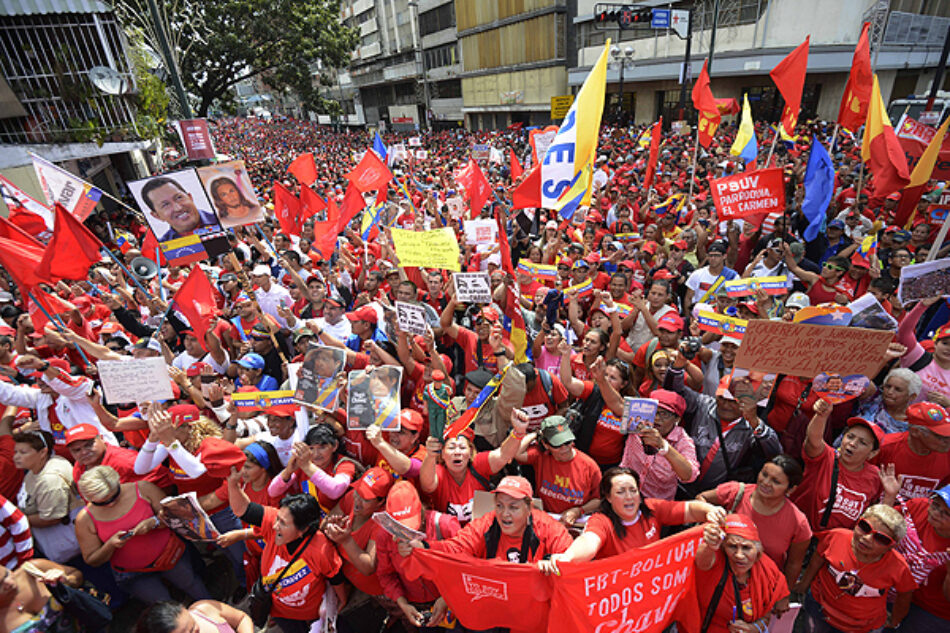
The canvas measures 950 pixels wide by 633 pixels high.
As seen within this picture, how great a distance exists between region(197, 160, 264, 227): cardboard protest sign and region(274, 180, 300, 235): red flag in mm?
1461

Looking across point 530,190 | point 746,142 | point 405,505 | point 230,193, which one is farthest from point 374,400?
point 746,142

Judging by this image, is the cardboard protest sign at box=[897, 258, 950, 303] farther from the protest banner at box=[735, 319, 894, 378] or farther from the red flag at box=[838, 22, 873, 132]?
the red flag at box=[838, 22, 873, 132]

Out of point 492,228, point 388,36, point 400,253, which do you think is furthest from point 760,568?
point 388,36

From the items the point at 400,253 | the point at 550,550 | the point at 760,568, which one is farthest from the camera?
the point at 400,253

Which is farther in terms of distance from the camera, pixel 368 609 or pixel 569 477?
pixel 368 609

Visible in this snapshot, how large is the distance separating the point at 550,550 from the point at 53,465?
366cm

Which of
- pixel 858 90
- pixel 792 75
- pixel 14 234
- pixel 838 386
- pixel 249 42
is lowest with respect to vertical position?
pixel 838 386

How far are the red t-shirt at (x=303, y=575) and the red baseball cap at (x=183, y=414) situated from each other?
1.52 metres

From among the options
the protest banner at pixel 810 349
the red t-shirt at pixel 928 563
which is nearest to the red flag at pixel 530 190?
the protest banner at pixel 810 349

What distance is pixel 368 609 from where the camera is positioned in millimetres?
3654

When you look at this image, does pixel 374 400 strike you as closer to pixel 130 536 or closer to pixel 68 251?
pixel 130 536

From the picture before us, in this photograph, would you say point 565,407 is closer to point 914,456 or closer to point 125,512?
point 914,456

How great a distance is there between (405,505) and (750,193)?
6014 millimetres

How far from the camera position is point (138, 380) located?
3752mm
